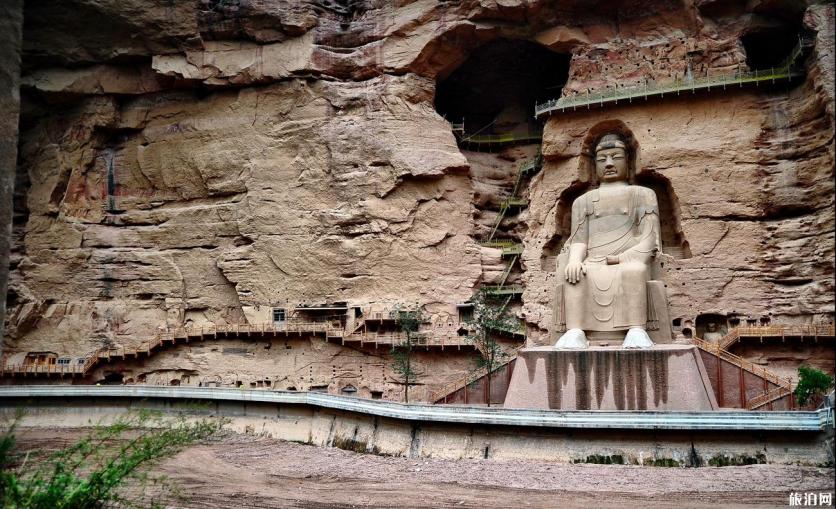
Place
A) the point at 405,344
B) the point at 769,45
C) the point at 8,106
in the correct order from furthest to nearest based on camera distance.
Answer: the point at 769,45 → the point at 405,344 → the point at 8,106

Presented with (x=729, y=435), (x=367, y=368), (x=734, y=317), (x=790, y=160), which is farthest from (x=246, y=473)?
(x=790, y=160)

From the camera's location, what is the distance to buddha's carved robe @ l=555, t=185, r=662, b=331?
15180 mm

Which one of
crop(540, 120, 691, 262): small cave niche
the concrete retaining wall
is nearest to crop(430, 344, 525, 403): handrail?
the concrete retaining wall

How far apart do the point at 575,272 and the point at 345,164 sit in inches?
522

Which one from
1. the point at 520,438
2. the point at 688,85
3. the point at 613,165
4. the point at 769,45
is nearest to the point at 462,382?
the point at 520,438

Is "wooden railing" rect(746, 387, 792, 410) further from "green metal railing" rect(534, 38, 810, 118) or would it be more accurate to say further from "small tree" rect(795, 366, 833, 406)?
"green metal railing" rect(534, 38, 810, 118)

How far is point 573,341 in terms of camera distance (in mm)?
14867

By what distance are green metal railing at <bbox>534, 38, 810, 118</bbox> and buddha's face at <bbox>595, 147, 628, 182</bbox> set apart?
269 inches

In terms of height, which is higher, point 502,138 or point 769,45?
point 769,45

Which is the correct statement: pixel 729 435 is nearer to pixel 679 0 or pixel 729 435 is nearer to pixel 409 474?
pixel 409 474

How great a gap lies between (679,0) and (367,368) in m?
16.7

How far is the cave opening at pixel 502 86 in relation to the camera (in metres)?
28.8

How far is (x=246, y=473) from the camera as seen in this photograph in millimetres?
13188

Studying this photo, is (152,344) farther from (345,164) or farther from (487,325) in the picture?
(487,325)
